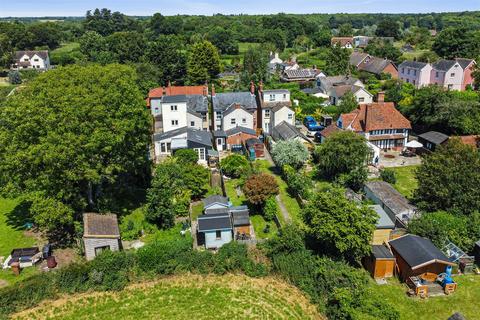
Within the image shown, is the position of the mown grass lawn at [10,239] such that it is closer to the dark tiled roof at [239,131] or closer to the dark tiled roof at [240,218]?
the dark tiled roof at [240,218]

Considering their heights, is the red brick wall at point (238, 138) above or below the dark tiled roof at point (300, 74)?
below

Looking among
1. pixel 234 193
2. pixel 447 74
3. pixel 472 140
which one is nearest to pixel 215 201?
pixel 234 193

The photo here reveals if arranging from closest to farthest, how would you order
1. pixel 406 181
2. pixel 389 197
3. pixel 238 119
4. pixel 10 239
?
pixel 10 239 < pixel 389 197 < pixel 406 181 < pixel 238 119

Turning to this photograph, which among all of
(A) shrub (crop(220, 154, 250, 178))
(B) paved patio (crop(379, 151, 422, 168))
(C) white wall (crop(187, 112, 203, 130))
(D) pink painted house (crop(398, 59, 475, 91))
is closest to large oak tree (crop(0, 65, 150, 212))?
(A) shrub (crop(220, 154, 250, 178))

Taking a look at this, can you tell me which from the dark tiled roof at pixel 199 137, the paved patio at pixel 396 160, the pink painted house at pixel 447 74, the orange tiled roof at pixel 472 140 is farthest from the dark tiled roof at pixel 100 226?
the pink painted house at pixel 447 74

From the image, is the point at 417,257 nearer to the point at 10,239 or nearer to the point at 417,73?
the point at 10,239

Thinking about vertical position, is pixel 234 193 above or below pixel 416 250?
below
